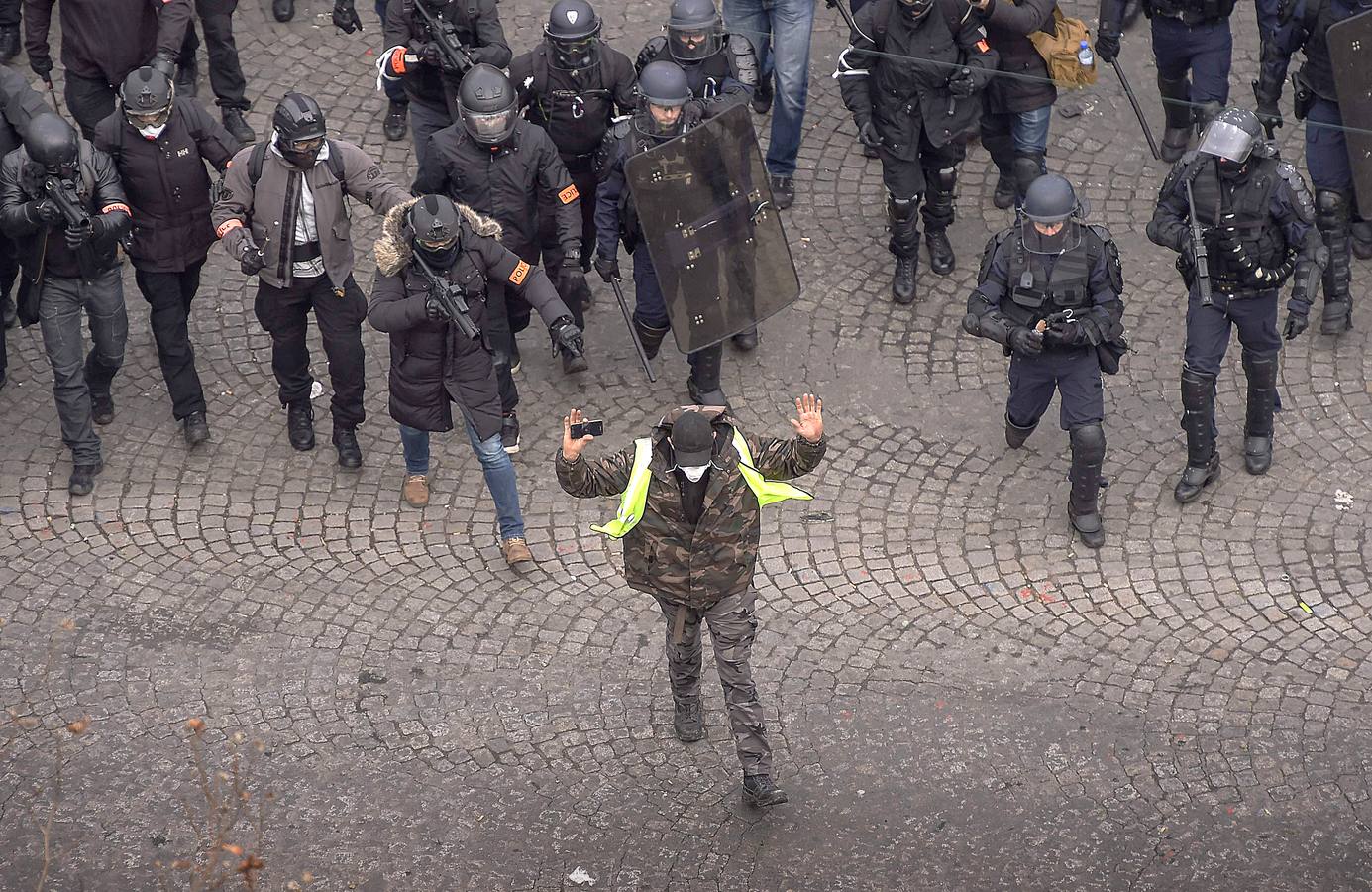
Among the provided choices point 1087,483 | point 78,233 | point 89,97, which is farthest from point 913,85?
point 89,97

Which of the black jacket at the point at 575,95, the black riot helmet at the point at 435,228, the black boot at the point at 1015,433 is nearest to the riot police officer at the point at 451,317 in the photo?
the black riot helmet at the point at 435,228

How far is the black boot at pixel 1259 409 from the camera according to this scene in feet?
33.8

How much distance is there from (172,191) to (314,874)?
3811 mm

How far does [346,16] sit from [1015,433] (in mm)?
5079

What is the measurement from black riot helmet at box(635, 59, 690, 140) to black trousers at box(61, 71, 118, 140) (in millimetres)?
3687

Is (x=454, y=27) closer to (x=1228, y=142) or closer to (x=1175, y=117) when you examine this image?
(x=1228, y=142)

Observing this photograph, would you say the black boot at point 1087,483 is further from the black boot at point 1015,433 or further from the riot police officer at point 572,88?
the riot police officer at point 572,88

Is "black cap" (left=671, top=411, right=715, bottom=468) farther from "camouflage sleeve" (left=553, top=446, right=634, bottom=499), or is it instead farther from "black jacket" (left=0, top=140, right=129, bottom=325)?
"black jacket" (left=0, top=140, right=129, bottom=325)

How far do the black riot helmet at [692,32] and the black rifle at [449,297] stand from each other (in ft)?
7.03

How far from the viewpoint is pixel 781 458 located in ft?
27.6

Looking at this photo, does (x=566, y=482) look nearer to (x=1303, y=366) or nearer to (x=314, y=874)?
(x=314, y=874)

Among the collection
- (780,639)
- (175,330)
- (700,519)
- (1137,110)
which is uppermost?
(1137,110)

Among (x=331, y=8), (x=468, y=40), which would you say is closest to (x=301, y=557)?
(x=468, y=40)

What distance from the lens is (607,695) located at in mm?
9344
